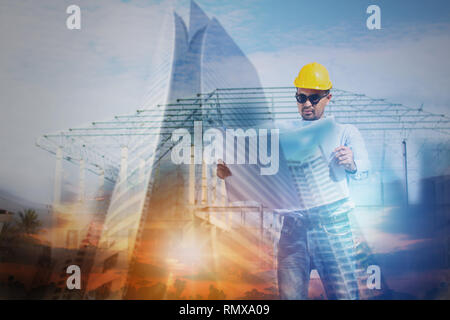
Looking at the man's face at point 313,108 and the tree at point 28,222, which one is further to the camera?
the tree at point 28,222

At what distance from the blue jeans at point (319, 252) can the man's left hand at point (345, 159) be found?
1.24 ft

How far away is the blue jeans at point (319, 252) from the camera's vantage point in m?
6.02

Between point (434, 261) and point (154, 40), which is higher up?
point (154, 40)

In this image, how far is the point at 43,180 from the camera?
21.7 feet

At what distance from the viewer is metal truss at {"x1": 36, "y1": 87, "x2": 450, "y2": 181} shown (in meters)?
6.48

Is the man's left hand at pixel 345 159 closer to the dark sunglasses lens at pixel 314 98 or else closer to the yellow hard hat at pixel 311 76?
the dark sunglasses lens at pixel 314 98

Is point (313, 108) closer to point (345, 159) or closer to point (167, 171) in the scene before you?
point (345, 159)

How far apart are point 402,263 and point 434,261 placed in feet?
1.18

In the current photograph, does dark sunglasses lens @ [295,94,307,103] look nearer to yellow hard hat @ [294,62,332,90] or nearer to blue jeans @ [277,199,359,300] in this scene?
yellow hard hat @ [294,62,332,90]

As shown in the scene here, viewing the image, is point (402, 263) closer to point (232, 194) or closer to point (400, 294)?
point (400, 294)

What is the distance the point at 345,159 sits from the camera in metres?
6.18

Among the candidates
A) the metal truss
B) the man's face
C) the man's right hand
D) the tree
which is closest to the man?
the man's face

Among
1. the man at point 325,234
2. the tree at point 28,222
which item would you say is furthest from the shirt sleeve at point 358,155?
the tree at point 28,222
